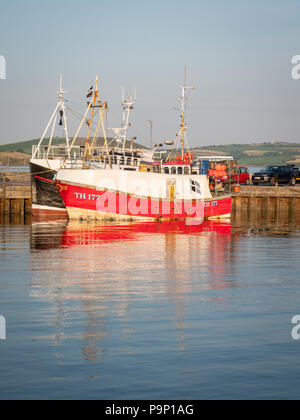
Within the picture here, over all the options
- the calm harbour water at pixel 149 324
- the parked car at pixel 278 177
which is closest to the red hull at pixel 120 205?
the calm harbour water at pixel 149 324

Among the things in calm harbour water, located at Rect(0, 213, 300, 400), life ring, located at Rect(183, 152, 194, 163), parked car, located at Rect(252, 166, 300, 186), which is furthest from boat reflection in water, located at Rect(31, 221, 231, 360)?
parked car, located at Rect(252, 166, 300, 186)

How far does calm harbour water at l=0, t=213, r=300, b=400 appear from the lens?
1232 cm

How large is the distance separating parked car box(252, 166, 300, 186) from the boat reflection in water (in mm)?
36346

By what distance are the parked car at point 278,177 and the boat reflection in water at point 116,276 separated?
119 feet

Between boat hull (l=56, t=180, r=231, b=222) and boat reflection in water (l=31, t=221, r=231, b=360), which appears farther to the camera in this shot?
boat hull (l=56, t=180, r=231, b=222)

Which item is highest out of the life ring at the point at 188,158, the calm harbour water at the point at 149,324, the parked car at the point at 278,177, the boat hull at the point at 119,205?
the life ring at the point at 188,158

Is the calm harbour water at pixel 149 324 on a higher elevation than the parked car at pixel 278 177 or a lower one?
lower

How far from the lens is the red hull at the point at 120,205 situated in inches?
2100

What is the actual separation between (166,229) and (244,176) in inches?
1567

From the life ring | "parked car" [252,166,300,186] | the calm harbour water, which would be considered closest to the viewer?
the calm harbour water

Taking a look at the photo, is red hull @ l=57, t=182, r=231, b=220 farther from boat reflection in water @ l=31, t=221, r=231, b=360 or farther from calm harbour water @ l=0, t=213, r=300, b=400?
calm harbour water @ l=0, t=213, r=300, b=400

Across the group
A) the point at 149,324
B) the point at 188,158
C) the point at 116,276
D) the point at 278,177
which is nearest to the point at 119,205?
the point at 188,158

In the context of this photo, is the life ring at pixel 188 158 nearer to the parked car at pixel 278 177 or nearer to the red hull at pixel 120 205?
the red hull at pixel 120 205

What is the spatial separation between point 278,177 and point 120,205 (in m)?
33.2
